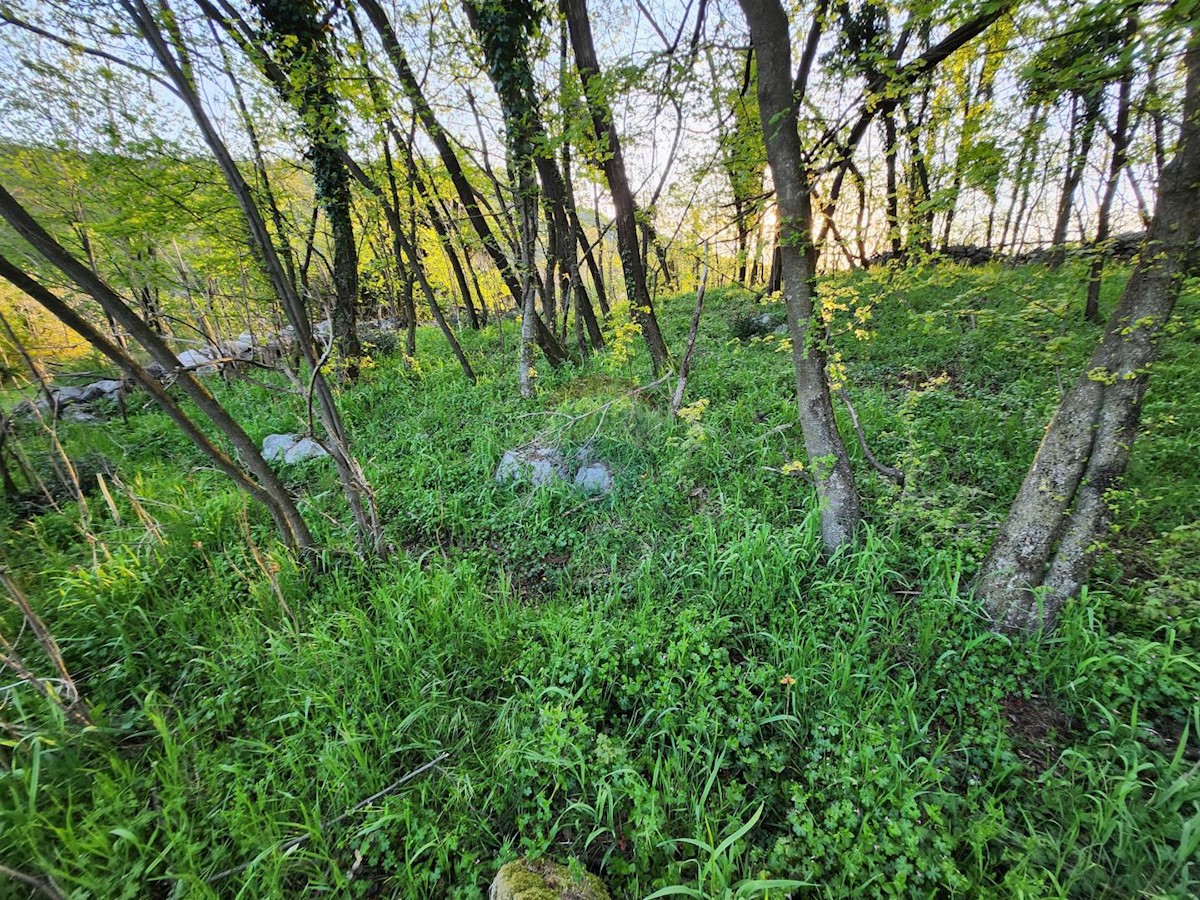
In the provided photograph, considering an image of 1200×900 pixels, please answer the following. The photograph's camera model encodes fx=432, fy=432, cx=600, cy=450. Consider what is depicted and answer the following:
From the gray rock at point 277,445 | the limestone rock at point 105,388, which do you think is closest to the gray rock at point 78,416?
the limestone rock at point 105,388

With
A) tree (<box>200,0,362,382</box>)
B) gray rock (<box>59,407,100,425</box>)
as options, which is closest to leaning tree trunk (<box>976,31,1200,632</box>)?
tree (<box>200,0,362,382</box>)

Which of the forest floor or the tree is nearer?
the forest floor

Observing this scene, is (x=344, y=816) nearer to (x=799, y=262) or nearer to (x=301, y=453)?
(x=799, y=262)

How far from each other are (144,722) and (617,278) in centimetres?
2591

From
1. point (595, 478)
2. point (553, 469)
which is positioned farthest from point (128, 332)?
point (595, 478)

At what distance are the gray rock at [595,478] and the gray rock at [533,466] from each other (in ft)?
0.54

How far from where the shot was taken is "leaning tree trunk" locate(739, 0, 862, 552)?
237 centimetres

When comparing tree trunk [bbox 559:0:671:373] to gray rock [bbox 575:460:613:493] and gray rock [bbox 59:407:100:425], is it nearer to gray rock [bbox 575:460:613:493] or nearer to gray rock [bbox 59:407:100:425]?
→ gray rock [bbox 575:460:613:493]

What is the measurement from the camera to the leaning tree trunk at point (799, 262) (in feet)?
7.77

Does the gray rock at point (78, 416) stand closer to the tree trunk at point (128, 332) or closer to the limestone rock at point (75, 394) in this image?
the limestone rock at point (75, 394)

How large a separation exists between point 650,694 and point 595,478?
220 centimetres

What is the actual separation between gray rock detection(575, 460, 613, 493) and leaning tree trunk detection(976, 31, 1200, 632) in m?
2.67

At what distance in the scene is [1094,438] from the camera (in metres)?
2.13

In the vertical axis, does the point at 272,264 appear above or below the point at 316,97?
below
